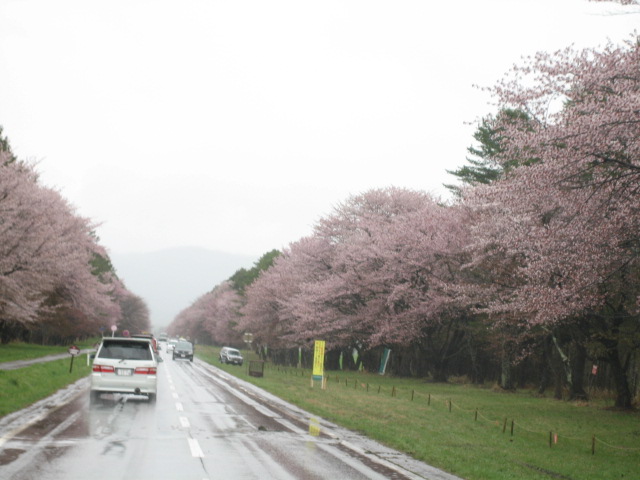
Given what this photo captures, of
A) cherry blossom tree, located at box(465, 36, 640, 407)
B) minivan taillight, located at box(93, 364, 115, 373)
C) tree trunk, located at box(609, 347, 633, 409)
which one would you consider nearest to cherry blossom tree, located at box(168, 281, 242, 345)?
tree trunk, located at box(609, 347, 633, 409)

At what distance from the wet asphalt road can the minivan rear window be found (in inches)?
53.6

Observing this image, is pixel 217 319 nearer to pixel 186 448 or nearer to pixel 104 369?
pixel 104 369

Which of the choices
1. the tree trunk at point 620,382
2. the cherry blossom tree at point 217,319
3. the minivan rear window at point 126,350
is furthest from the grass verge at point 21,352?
the tree trunk at point 620,382

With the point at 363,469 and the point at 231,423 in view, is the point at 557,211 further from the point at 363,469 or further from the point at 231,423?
the point at 363,469

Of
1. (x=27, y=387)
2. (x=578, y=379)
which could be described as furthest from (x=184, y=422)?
(x=578, y=379)

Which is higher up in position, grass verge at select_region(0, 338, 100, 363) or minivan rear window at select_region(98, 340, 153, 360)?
minivan rear window at select_region(98, 340, 153, 360)

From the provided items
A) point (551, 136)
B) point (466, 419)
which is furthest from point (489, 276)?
point (551, 136)

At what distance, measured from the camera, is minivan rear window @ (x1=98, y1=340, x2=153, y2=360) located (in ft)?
60.8

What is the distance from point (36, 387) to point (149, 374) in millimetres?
5293

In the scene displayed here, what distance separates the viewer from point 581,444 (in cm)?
1719

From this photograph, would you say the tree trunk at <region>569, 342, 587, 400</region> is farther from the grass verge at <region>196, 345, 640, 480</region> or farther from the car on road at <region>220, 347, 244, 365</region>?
the car on road at <region>220, 347, 244, 365</region>

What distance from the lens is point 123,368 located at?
1845 centimetres

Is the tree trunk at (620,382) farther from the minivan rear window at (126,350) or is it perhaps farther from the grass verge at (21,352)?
the grass verge at (21,352)

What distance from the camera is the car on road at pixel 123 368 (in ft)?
60.1
